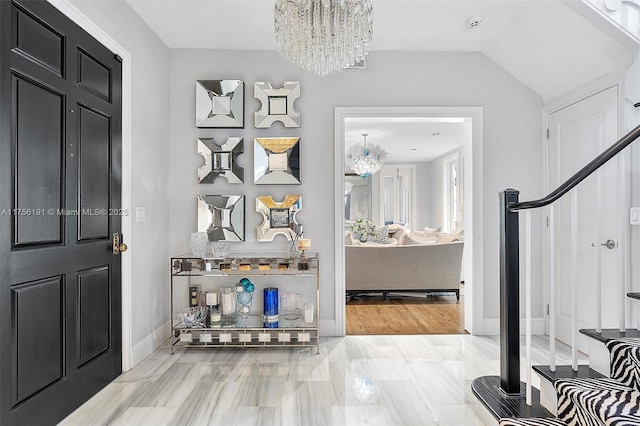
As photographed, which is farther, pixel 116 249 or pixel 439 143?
pixel 439 143

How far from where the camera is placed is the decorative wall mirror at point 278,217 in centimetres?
369

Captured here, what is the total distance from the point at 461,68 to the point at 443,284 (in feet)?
9.09

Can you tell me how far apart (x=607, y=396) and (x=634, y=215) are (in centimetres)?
162

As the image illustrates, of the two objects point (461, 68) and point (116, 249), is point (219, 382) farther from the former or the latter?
point (461, 68)

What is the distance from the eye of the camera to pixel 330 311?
3713 mm

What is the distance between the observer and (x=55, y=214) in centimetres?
214

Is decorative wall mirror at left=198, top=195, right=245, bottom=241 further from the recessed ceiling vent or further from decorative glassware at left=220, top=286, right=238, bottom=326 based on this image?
the recessed ceiling vent

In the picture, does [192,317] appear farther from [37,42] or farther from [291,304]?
[37,42]

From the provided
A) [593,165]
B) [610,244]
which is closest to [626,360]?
[593,165]

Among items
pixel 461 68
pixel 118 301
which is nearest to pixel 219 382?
pixel 118 301

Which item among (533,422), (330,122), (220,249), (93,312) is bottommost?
(533,422)

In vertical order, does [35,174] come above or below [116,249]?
above

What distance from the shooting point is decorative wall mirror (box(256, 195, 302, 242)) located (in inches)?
145

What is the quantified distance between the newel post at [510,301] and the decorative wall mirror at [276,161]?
1.94 m
